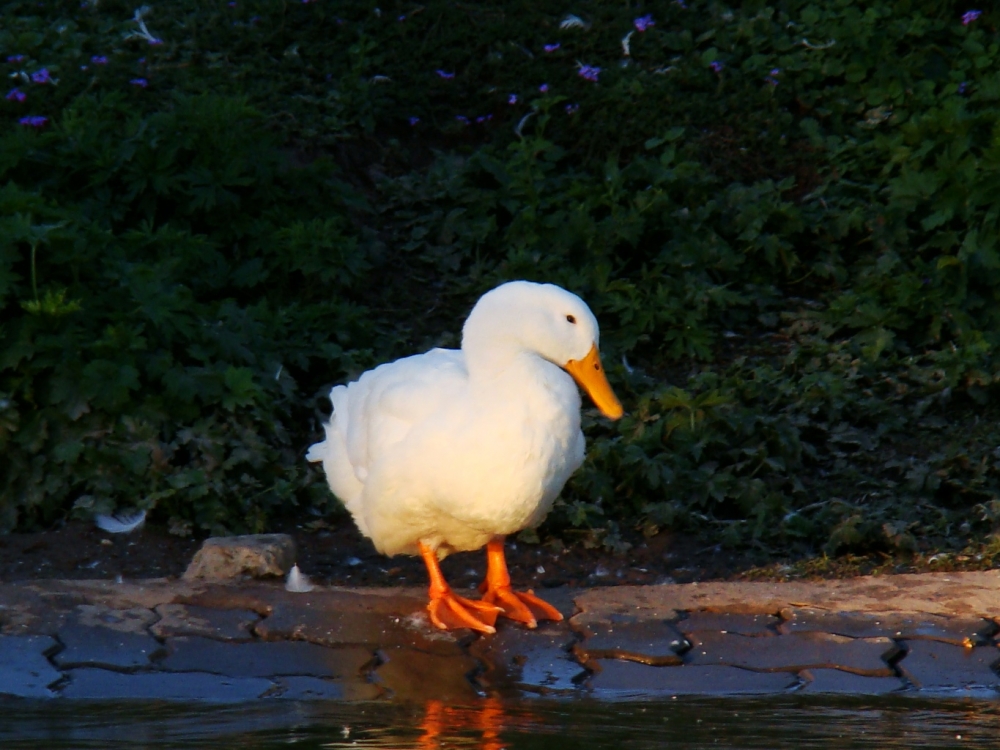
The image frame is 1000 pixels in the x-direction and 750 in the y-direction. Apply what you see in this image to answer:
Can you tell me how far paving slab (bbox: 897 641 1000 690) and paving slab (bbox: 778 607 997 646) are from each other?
0.04 metres

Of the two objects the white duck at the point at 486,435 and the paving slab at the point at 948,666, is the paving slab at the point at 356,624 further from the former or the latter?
the paving slab at the point at 948,666

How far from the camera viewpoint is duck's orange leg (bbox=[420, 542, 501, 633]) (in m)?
4.56

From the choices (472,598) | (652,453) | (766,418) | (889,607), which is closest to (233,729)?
(472,598)

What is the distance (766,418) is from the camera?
6.54m

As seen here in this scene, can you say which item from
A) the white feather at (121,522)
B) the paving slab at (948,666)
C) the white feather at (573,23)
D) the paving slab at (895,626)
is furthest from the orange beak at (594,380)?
the white feather at (573,23)

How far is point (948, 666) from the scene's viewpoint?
170 inches

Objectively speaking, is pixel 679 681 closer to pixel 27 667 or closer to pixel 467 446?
pixel 467 446

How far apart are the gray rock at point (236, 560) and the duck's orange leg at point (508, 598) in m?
0.83

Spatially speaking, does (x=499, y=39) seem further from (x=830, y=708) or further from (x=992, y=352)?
(x=830, y=708)

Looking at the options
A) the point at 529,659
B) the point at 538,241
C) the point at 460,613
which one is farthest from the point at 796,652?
the point at 538,241

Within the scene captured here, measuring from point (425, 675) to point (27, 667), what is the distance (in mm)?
1204

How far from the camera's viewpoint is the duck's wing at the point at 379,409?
4.56 meters

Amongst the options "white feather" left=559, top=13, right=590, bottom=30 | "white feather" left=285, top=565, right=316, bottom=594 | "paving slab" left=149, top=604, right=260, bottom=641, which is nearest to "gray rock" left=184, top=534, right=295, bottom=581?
"white feather" left=285, top=565, right=316, bottom=594

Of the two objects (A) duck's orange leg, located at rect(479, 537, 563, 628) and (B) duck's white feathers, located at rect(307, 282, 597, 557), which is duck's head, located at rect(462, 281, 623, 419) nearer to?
(B) duck's white feathers, located at rect(307, 282, 597, 557)
